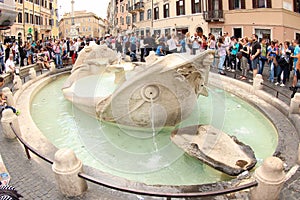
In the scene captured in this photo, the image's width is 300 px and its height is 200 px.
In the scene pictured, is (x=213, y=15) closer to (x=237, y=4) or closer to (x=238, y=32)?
(x=237, y=4)

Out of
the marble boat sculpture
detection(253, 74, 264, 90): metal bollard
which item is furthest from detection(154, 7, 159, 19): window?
the marble boat sculpture

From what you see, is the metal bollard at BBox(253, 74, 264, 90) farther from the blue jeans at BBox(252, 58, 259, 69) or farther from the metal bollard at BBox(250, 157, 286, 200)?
the metal bollard at BBox(250, 157, 286, 200)

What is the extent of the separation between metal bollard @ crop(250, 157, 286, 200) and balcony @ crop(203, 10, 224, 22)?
A: 83.5 feet

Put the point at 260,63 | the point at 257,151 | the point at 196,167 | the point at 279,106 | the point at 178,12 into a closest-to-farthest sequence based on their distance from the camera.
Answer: the point at 196,167 → the point at 257,151 → the point at 279,106 → the point at 260,63 → the point at 178,12

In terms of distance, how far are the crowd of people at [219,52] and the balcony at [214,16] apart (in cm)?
1229

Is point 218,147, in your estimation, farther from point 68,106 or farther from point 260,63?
point 260,63

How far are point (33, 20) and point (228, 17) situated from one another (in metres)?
31.6

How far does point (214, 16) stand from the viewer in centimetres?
A: 2752

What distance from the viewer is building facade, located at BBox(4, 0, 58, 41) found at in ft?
126

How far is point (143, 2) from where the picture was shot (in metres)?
42.4

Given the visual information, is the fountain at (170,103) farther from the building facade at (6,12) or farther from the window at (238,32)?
the window at (238,32)

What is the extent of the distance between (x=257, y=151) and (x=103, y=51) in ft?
22.3

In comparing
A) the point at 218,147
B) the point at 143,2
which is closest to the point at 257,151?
the point at 218,147

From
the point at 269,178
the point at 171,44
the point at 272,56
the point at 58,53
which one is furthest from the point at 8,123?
the point at 58,53
